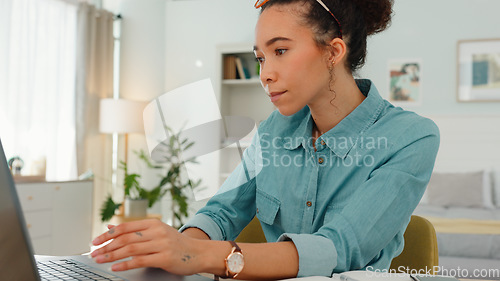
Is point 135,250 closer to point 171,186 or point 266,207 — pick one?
point 266,207

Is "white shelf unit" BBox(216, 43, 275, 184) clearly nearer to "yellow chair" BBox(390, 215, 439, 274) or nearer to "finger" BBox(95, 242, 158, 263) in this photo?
"yellow chair" BBox(390, 215, 439, 274)

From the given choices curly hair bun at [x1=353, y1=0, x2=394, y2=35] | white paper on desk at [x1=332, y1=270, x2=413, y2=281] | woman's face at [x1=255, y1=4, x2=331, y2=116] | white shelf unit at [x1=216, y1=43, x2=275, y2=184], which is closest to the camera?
white paper on desk at [x1=332, y1=270, x2=413, y2=281]

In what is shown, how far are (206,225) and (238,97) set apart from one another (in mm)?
4080

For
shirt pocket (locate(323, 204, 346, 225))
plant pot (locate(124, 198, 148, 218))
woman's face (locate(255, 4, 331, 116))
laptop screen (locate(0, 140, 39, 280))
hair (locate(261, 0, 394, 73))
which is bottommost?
plant pot (locate(124, 198, 148, 218))

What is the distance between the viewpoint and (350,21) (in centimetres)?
103

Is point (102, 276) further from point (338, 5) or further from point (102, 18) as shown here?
point (102, 18)

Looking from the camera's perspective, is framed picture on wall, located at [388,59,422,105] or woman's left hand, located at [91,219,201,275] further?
framed picture on wall, located at [388,59,422,105]

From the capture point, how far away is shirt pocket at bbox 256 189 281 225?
1059 millimetres

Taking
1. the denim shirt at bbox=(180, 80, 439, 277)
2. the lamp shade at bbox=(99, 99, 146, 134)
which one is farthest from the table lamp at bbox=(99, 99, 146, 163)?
the denim shirt at bbox=(180, 80, 439, 277)

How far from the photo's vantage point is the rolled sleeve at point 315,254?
0.68m

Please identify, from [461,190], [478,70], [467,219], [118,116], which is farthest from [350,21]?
[478,70]

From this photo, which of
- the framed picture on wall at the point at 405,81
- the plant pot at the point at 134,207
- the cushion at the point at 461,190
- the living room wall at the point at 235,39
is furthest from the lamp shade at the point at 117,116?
the cushion at the point at 461,190

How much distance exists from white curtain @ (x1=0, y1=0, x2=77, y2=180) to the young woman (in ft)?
10.5

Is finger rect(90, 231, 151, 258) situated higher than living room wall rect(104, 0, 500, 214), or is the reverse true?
living room wall rect(104, 0, 500, 214)
